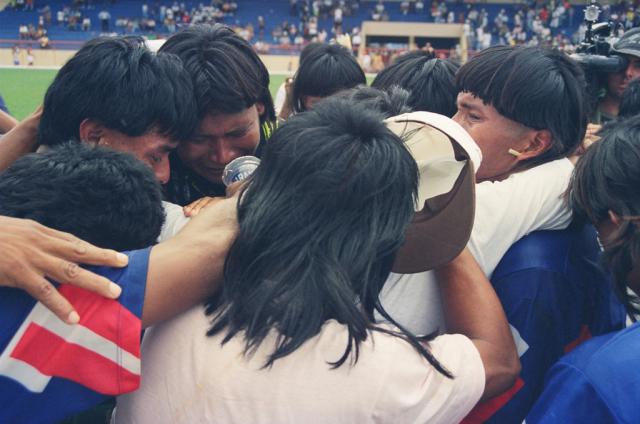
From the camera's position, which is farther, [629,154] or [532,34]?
[532,34]

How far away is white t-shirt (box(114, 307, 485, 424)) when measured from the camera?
110cm

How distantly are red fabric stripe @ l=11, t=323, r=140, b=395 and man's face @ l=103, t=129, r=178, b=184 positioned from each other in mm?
870

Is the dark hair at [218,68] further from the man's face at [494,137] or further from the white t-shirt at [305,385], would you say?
the white t-shirt at [305,385]

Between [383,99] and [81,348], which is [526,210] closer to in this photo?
[383,99]

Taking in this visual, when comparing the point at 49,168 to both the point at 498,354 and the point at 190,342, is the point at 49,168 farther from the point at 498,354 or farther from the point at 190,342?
the point at 498,354

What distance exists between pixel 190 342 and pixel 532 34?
31.9 metres

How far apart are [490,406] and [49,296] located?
1230 millimetres

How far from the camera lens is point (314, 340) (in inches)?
44.6

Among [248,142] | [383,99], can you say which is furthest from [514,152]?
[248,142]

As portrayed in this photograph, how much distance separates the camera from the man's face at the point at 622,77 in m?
3.98

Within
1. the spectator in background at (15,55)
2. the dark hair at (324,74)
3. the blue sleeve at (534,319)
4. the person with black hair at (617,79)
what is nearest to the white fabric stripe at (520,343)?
the blue sleeve at (534,319)

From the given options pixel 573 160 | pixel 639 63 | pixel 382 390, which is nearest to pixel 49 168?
pixel 382 390

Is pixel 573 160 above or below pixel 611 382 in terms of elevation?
above

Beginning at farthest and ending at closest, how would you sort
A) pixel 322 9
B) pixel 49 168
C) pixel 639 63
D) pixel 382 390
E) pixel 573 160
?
1. pixel 322 9
2. pixel 639 63
3. pixel 573 160
4. pixel 49 168
5. pixel 382 390
